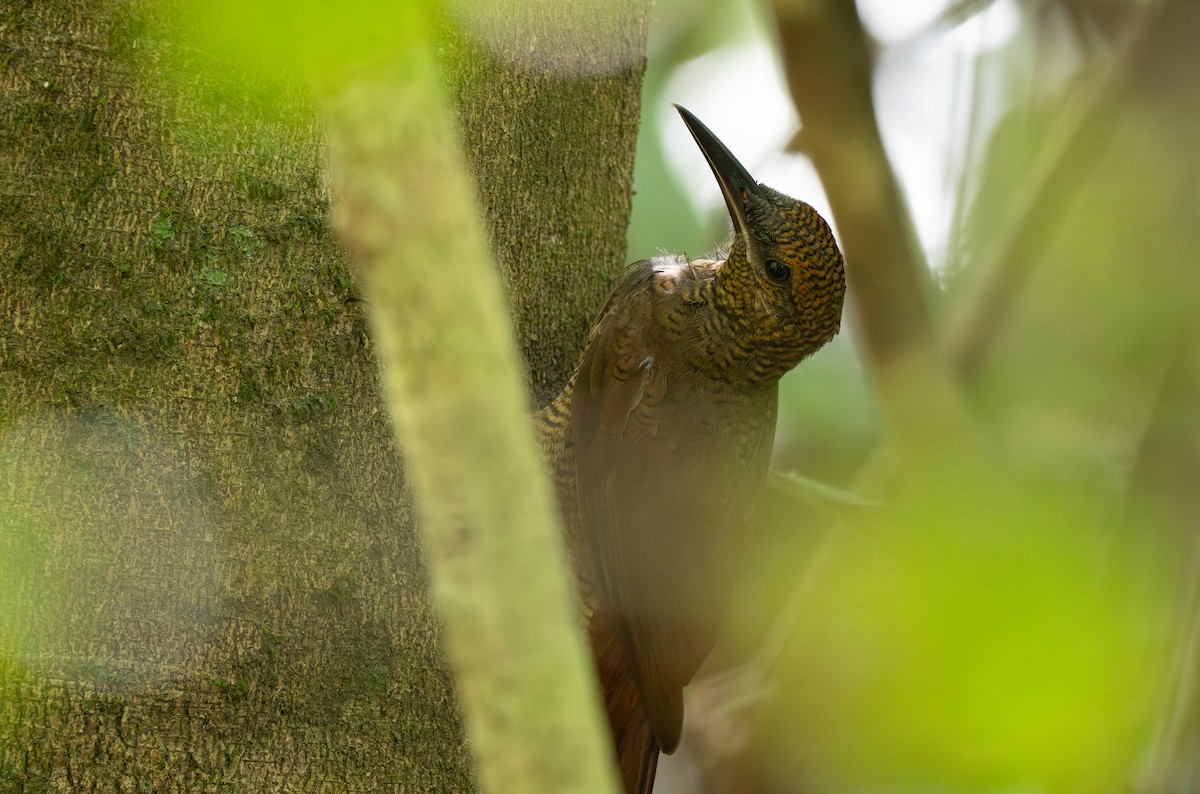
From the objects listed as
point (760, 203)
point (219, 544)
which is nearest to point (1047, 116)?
point (760, 203)

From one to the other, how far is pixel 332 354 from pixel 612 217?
2.44 feet

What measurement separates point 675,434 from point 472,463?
1591mm

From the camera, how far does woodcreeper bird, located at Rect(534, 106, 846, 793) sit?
199cm

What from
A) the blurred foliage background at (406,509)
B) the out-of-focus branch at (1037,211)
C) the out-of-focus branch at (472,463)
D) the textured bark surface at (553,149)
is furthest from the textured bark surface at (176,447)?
the out-of-focus branch at (1037,211)

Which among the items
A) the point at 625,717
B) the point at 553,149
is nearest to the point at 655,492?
the point at 625,717

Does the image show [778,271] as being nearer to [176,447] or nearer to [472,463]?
[176,447]

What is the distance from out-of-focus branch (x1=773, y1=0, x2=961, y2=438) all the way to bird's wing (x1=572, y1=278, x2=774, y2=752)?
1.05 feet

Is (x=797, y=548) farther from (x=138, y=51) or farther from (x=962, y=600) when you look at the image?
(x=138, y=51)

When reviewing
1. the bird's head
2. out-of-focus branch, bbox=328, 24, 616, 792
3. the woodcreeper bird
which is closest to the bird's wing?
the woodcreeper bird

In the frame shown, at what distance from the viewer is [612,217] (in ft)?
6.75

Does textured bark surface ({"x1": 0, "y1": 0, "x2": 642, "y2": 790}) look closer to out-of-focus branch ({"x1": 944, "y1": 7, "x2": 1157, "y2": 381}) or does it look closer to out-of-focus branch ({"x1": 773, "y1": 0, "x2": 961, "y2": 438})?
out-of-focus branch ({"x1": 773, "y1": 0, "x2": 961, "y2": 438})

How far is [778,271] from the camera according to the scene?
7.29 ft

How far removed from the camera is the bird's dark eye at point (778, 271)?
86.7 inches

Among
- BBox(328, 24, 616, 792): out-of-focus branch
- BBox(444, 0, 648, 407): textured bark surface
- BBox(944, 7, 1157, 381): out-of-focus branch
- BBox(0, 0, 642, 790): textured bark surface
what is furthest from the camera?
BBox(944, 7, 1157, 381): out-of-focus branch
